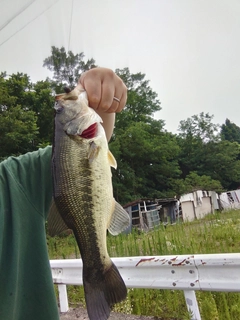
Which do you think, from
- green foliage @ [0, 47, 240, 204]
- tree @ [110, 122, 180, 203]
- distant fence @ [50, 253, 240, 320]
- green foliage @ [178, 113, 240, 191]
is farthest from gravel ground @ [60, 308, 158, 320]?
green foliage @ [178, 113, 240, 191]

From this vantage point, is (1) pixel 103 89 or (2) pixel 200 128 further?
(2) pixel 200 128

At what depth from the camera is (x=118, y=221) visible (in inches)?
36.4

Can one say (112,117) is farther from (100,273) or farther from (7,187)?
(100,273)

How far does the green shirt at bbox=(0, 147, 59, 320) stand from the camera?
930 mm

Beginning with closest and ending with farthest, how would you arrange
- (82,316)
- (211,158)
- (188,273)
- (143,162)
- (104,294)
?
(104,294) → (188,273) → (82,316) → (143,162) → (211,158)

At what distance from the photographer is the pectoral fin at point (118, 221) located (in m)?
0.92

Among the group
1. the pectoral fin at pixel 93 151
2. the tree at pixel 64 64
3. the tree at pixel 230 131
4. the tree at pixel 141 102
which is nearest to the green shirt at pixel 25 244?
the pectoral fin at pixel 93 151

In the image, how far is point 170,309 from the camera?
2279 millimetres

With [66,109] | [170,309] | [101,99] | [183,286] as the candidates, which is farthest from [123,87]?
[170,309]

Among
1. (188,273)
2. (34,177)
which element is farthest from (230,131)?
(34,177)

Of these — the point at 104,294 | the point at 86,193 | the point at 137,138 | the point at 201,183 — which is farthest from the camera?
the point at 201,183

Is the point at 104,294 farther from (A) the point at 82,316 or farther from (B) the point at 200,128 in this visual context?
(B) the point at 200,128

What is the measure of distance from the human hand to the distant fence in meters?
1.19

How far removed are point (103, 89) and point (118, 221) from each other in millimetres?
456
